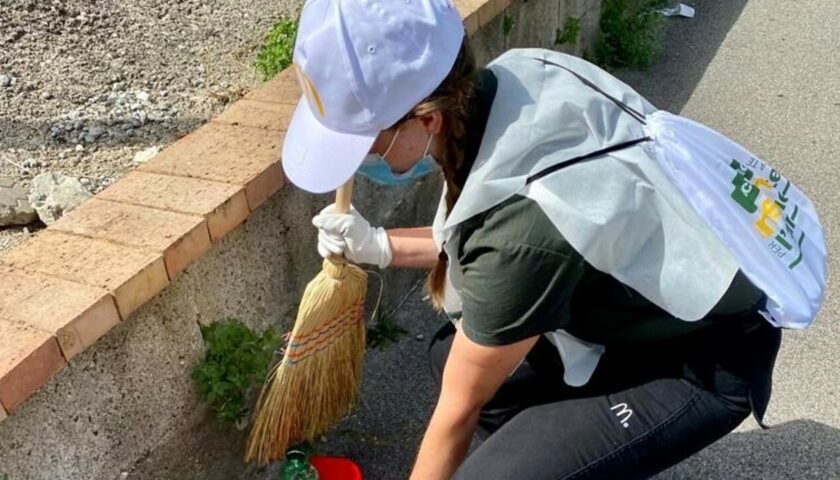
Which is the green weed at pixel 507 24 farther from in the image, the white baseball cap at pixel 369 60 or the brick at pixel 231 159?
the white baseball cap at pixel 369 60

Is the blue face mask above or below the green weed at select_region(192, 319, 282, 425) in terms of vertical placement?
above

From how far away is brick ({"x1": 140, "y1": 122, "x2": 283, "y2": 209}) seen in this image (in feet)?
7.50

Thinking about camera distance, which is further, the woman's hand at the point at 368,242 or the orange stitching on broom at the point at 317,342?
the orange stitching on broom at the point at 317,342

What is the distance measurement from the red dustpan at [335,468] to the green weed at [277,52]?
4.47 ft

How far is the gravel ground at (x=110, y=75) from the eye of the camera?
2.88 meters

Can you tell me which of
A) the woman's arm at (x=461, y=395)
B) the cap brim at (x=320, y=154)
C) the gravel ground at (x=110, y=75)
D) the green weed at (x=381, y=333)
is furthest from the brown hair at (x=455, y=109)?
the gravel ground at (x=110, y=75)

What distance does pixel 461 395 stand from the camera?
1912mm

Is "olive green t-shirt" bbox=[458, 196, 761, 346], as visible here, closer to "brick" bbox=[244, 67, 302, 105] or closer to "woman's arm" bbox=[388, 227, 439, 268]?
"woman's arm" bbox=[388, 227, 439, 268]

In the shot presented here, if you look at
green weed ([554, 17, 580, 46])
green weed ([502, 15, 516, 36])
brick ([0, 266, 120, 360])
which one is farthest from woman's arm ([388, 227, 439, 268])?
green weed ([554, 17, 580, 46])

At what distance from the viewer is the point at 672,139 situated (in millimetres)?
1852

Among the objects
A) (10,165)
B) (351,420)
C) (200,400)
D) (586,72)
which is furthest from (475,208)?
(10,165)

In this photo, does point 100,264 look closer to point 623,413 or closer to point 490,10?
point 623,413

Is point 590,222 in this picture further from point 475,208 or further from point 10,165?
point 10,165

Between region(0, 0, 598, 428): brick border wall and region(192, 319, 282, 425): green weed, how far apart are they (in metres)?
0.24
